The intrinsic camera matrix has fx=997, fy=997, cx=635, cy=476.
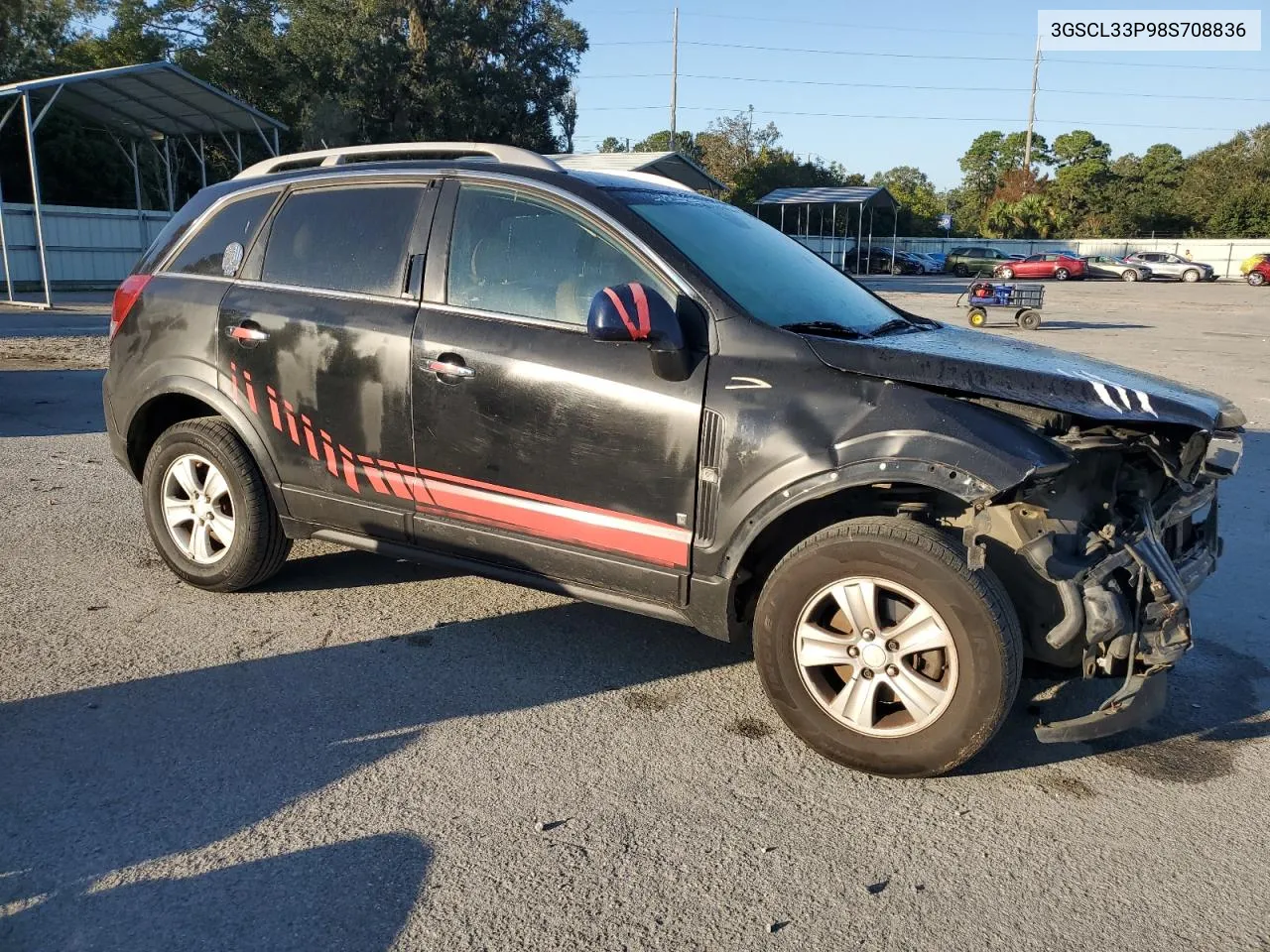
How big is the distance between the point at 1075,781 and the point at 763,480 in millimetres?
1421

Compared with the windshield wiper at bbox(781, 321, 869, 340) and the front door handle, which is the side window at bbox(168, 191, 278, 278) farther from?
the windshield wiper at bbox(781, 321, 869, 340)

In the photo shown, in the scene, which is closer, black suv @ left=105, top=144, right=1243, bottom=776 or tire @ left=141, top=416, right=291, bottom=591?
black suv @ left=105, top=144, right=1243, bottom=776

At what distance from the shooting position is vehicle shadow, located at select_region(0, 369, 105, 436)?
8.38 metres

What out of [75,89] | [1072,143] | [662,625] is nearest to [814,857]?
[662,625]

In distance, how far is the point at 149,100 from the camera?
2019 cm

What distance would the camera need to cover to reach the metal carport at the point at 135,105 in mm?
17562

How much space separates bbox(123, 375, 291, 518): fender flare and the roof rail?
1062mm

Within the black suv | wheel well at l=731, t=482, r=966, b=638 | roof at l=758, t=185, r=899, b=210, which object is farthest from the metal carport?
roof at l=758, t=185, r=899, b=210

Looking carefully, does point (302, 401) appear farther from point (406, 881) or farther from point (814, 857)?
point (814, 857)

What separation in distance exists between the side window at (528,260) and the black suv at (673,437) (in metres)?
0.01

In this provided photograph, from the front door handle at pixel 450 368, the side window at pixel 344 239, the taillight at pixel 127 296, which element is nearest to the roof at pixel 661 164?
the taillight at pixel 127 296

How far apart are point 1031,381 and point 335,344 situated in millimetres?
2705

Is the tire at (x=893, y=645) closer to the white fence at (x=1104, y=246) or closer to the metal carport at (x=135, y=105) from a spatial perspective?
the metal carport at (x=135, y=105)

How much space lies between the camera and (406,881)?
8.73 feet
